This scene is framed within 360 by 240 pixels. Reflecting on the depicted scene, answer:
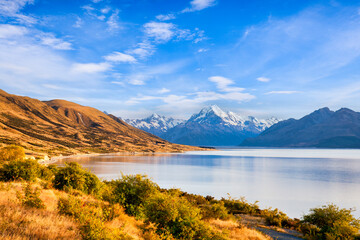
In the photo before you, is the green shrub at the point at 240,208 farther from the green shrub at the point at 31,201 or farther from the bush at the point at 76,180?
the green shrub at the point at 31,201

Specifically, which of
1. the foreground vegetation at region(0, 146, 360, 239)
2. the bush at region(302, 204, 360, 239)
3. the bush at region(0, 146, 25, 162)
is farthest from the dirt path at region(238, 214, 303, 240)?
the bush at region(0, 146, 25, 162)

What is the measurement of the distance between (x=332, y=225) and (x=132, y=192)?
57.1 feet


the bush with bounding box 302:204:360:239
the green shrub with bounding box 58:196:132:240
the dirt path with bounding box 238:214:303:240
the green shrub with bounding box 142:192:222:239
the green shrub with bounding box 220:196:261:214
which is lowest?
the green shrub with bounding box 220:196:261:214

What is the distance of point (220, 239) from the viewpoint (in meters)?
13.5

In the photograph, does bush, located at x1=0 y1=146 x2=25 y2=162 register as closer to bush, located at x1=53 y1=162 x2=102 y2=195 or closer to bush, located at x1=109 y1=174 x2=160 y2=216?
bush, located at x1=53 y1=162 x2=102 y2=195

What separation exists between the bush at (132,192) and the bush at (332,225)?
45.2 feet

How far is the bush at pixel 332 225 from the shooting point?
1866 cm

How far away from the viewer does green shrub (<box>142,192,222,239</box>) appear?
1370cm

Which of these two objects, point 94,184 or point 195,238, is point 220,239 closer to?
point 195,238

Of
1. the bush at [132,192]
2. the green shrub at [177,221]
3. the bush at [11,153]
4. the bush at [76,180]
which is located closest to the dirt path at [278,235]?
the green shrub at [177,221]

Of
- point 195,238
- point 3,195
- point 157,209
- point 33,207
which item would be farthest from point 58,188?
point 195,238

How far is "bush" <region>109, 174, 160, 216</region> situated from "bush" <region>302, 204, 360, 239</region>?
45.2 ft

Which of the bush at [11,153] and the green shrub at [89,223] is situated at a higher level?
the green shrub at [89,223]

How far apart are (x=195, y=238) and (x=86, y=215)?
20.4 feet
